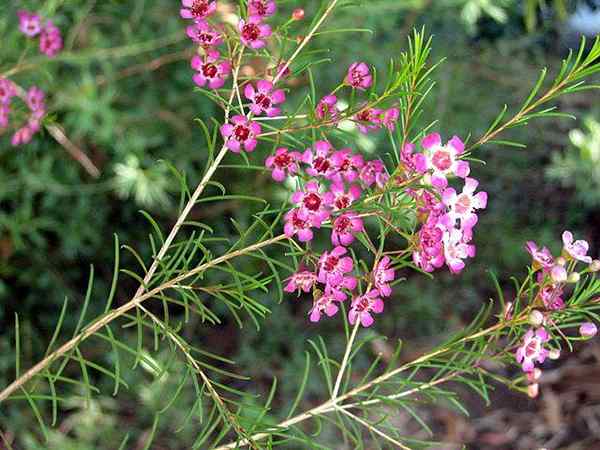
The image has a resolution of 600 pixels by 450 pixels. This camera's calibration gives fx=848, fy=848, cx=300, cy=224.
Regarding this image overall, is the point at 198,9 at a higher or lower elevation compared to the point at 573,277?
higher

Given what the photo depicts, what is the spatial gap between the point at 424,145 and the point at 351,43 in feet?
4.75

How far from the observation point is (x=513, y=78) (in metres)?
2.46

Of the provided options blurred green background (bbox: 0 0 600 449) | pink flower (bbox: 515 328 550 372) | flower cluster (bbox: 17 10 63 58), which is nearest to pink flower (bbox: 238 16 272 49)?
pink flower (bbox: 515 328 550 372)

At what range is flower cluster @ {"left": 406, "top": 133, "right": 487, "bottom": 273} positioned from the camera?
2.09 ft

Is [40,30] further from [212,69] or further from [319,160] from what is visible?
[319,160]

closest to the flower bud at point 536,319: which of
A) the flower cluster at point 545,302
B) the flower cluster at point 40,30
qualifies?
the flower cluster at point 545,302

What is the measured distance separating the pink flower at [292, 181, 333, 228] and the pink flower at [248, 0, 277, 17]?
14 cm

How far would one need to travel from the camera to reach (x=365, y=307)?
717 mm

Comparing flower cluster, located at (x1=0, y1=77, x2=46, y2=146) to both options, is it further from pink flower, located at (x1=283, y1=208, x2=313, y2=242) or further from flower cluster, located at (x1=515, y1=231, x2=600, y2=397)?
flower cluster, located at (x1=515, y1=231, x2=600, y2=397)

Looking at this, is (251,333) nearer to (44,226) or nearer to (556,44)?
(44,226)

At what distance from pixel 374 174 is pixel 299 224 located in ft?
0.27

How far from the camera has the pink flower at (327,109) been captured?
0.69 metres

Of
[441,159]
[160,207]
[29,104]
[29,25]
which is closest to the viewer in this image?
[441,159]

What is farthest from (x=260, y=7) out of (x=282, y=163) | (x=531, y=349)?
(x=531, y=349)
